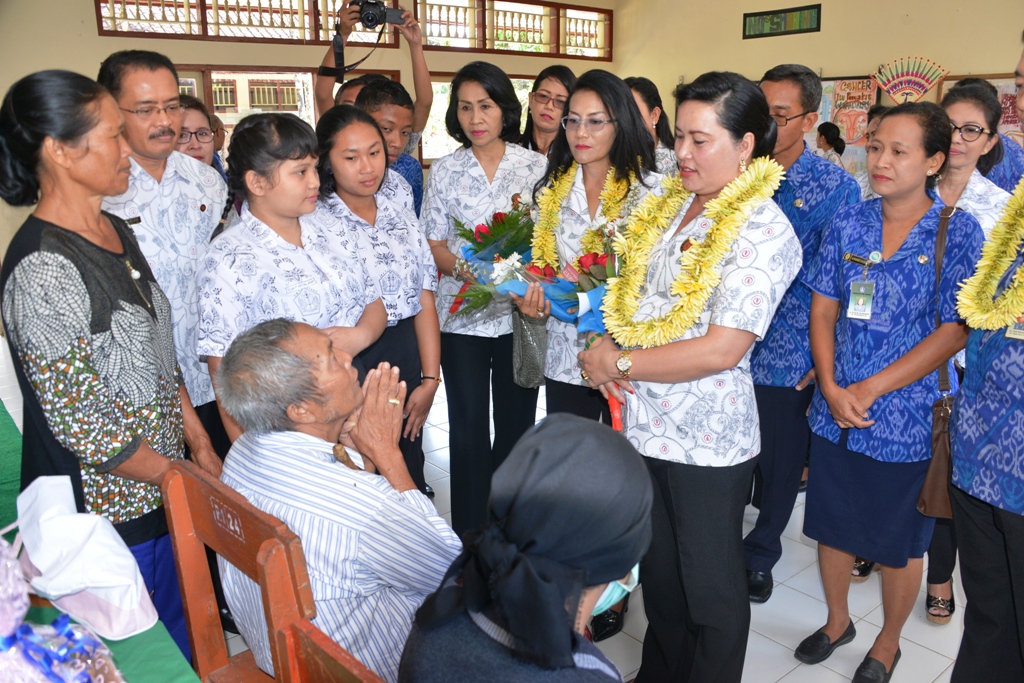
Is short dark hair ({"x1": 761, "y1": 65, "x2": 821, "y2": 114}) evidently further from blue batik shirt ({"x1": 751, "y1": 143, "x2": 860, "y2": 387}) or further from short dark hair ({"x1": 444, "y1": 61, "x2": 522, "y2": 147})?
short dark hair ({"x1": 444, "y1": 61, "x2": 522, "y2": 147})

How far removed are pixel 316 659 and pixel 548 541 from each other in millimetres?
431

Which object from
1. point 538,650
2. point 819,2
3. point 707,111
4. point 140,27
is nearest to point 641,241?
point 707,111

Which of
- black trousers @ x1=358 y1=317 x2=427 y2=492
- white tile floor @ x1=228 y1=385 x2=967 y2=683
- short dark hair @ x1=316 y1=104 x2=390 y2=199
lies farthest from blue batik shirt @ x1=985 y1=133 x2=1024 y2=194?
short dark hair @ x1=316 y1=104 x2=390 y2=199

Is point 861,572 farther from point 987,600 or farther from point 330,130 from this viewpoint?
point 330,130

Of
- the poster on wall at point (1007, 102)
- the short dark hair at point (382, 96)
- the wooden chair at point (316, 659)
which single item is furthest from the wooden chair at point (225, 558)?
the poster on wall at point (1007, 102)

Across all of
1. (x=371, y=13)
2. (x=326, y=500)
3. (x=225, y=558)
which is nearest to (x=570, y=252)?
(x=326, y=500)

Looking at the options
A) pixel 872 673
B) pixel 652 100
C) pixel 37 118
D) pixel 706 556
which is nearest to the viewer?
pixel 37 118

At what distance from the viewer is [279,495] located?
1.48m

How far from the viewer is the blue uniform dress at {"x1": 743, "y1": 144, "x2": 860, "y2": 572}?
279 cm

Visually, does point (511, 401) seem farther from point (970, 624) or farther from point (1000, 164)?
point (1000, 164)

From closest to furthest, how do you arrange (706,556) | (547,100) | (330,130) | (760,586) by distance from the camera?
1. (706,556)
2. (330,130)
3. (760,586)
4. (547,100)

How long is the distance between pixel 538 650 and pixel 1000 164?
3.79 m

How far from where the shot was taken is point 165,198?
2.51m

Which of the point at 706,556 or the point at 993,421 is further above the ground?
the point at 993,421
